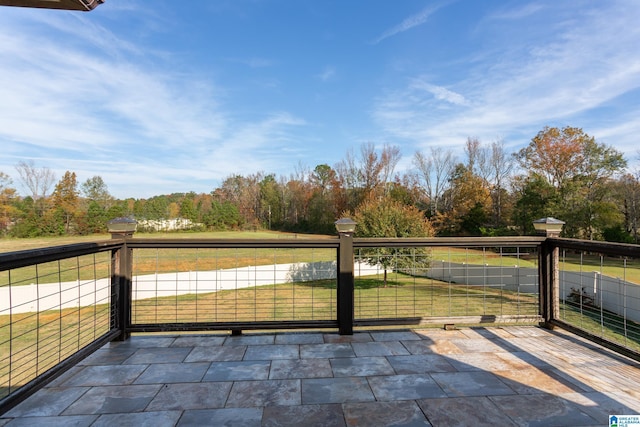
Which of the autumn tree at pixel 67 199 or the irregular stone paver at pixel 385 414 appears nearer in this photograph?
the irregular stone paver at pixel 385 414

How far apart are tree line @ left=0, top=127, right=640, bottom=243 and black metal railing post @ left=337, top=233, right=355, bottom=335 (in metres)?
9.52

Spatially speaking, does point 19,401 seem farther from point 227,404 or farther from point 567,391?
point 567,391

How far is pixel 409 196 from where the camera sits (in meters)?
25.5

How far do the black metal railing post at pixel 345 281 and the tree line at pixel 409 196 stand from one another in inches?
375

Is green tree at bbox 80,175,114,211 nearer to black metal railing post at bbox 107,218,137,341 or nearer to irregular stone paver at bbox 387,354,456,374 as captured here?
black metal railing post at bbox 107,218,137,341

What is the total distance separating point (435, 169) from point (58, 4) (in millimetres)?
26853

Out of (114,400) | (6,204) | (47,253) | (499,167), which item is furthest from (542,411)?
(6,204)

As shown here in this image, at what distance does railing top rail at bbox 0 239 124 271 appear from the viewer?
154 cm

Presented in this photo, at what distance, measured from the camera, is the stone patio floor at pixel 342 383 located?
5.22ft

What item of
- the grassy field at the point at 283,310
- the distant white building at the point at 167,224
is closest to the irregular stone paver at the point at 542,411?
the grassy field at the point at 283,310

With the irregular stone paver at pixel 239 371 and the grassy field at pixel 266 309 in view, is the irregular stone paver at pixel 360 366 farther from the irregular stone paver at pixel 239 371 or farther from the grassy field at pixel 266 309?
the grassy field at pixel 266 309

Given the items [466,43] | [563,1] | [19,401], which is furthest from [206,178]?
[19,401]

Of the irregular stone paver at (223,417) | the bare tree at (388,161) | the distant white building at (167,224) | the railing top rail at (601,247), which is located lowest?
the irregular stone paver at (223,417)

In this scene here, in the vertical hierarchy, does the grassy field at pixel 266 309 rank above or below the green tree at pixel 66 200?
below
